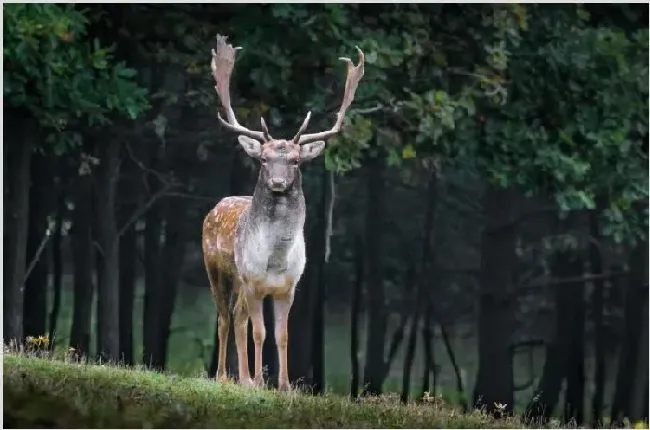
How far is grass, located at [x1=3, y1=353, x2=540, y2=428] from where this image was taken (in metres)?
10.1

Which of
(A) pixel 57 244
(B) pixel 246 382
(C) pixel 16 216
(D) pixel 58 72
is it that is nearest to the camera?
(B) pixel 246 382

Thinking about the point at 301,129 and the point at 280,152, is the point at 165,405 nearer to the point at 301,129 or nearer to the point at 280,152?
the point at 280,152

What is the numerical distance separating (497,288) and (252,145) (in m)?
10.0

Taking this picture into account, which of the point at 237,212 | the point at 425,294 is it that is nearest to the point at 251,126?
the point at 237,212

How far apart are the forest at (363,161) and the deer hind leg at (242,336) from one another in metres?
1.33

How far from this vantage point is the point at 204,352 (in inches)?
1096

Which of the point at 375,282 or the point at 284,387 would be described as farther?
the point at 375,282

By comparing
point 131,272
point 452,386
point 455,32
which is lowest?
point 452,386

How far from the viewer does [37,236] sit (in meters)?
21.7

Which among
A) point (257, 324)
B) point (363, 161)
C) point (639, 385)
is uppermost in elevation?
point (363, 161)

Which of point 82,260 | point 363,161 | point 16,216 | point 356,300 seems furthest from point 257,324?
point 356,300

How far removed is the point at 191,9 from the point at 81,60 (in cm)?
221

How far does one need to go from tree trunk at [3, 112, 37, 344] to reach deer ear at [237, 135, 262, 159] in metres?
6.22

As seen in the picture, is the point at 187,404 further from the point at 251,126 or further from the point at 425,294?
the point at 425,294
